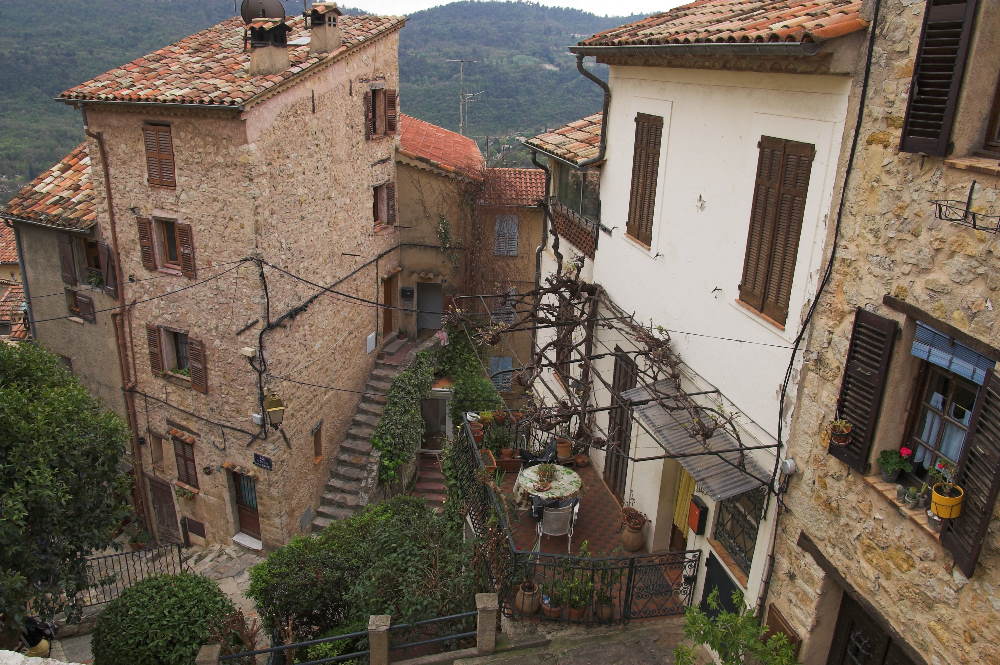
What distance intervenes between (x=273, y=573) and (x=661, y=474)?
21.9 ft

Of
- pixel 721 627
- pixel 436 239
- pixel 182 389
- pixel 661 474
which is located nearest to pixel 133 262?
pixel 182 389

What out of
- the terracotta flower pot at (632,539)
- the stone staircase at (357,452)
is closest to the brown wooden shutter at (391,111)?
the stone staircase at (357,452)

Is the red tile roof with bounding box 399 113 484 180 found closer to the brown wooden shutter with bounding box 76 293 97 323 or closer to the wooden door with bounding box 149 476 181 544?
the brown wooden shutter with bounding box 76 293 97 323

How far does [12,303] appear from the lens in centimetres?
2366

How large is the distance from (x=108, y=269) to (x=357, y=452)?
779 cm

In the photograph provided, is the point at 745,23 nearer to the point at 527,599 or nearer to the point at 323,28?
the point at 527,599

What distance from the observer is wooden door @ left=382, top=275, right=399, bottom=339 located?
70.9 ft

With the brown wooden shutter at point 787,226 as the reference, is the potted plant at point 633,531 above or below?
below

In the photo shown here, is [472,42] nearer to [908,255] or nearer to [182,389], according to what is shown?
[182,389]

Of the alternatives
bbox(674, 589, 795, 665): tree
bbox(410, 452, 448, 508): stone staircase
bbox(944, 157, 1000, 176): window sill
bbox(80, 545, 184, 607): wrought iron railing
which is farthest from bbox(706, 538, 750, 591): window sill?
bbox(80, 545, 184, 607): wrought iron railing

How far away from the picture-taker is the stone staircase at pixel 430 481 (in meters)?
19.5

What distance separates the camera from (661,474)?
10.4 metres

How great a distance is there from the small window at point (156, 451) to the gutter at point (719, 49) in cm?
1483

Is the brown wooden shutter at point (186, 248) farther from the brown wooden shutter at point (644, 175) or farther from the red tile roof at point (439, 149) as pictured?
the brown wooden shutter at point (644, 175)
